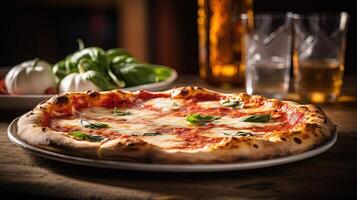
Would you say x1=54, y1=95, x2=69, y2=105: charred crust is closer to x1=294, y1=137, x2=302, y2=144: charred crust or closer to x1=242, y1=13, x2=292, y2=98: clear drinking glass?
x1=294, y1=137, x2=302, y2=144: charred crust

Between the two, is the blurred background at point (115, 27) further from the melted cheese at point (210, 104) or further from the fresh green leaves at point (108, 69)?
the melted cheese at point (210, 104)

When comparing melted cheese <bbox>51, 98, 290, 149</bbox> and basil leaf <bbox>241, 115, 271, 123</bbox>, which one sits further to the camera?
basil leaf <bbox>241, 115, 271, 123</bbox>

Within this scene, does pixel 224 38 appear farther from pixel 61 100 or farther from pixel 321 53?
pixel 61 100

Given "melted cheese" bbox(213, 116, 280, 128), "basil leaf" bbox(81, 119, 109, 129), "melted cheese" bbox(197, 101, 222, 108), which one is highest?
"basil leaf" bbox(81, 119, 109, 129)

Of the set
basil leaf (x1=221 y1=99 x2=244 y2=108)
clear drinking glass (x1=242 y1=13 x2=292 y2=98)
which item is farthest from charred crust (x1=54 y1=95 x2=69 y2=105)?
clear drinking glass (x1=242 y1=13 x2=292 y2=98)

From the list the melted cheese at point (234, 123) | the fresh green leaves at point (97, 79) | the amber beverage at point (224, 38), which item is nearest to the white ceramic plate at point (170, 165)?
the melted cheese at point (234, 123)
